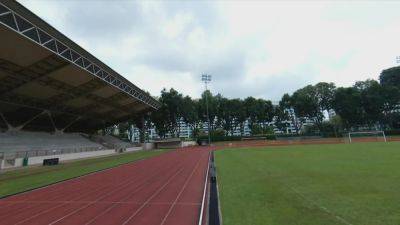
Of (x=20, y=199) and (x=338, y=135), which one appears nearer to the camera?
(x=20, y=199)

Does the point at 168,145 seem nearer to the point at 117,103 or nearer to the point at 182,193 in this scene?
the point at 117,103

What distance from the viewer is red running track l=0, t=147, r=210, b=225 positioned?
967 cm

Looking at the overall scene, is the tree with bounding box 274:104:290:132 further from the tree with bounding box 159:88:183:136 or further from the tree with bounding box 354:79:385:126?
the tree with bounding box 159:88:183:136

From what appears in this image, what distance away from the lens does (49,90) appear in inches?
1473

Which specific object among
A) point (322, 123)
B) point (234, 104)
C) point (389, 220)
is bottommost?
point (389, 220)

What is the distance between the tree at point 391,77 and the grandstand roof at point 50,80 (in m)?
68.8

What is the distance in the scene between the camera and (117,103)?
170 feet

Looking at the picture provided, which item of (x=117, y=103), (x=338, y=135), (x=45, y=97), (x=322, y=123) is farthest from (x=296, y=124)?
(x=45, y=97)

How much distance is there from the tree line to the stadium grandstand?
22.6 meters

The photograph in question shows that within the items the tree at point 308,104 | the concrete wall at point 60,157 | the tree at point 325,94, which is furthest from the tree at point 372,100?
the concrete wall at point 60,157

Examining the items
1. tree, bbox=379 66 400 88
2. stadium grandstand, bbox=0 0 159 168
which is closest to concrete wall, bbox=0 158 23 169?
stadium grandstand, bbox=0 0 159 168

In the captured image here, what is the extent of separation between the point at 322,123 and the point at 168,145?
48.1 metres

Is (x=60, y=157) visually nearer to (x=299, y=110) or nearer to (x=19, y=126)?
(x=19, y=126)

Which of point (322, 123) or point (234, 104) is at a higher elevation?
point (234, 104)
